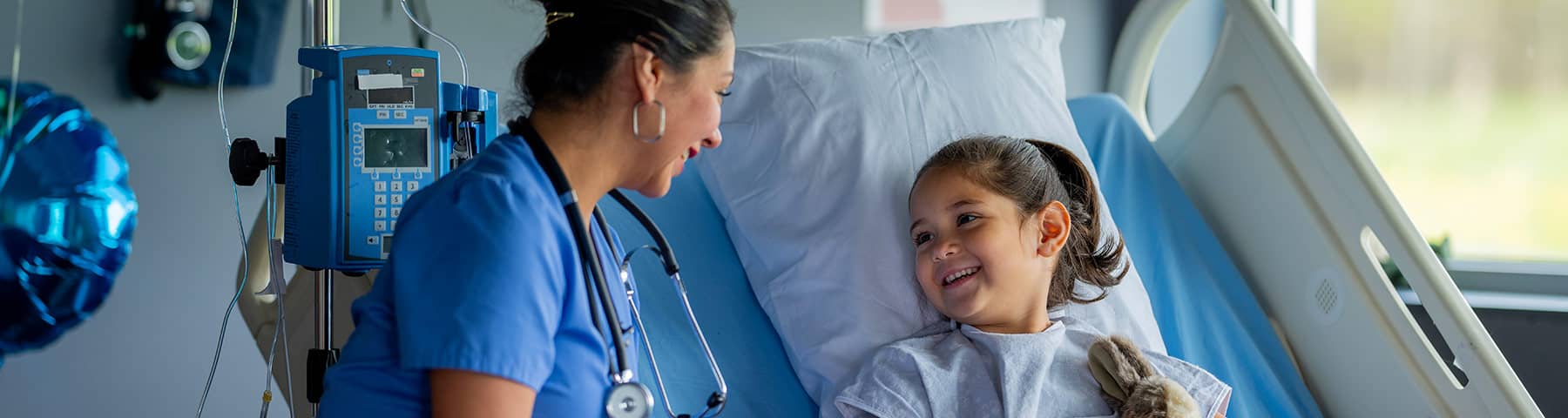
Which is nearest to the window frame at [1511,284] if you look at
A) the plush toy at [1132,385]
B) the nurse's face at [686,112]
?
the plush toy at [1132,385]

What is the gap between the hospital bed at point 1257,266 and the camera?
1.50 metres

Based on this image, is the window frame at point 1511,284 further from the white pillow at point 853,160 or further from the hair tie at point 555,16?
the hair tie at point 555,16

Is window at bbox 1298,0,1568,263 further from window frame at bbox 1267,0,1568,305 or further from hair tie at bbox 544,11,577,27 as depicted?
hair tie at bbox 544,11,577,27

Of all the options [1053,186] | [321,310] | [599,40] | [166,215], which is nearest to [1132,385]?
[1053,186]

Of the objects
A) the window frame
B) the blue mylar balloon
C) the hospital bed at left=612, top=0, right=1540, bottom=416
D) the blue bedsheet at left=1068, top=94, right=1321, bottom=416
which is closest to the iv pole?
the blue mylar balloon

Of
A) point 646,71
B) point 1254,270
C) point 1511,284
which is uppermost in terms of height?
point 646,71

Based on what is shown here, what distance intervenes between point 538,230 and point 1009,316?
726 millimetres

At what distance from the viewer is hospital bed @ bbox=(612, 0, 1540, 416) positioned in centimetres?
150

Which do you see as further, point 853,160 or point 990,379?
point 853,160

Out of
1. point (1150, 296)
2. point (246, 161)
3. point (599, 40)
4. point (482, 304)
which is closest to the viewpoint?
point (482, 304)

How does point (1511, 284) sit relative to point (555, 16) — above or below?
below

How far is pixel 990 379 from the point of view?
4.65 ft

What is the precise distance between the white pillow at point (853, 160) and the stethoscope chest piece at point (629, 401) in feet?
1.55

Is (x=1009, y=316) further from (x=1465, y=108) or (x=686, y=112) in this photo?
(x=1465, y=108)
